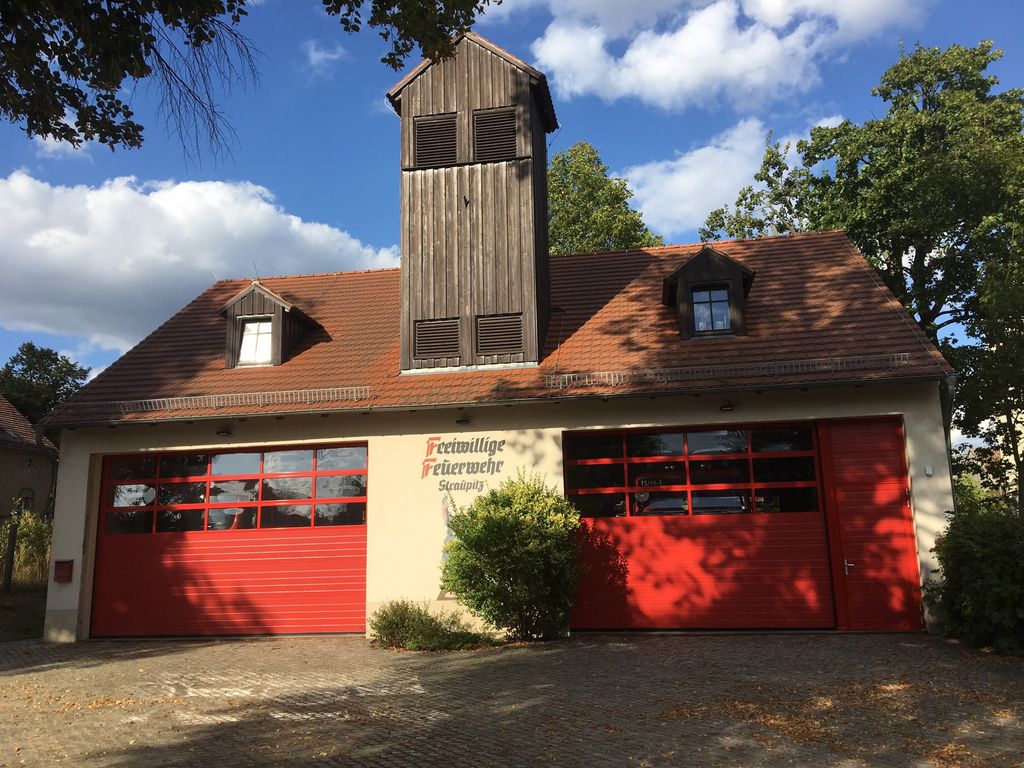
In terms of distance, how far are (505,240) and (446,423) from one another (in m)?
3.68

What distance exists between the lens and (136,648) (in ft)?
37.6

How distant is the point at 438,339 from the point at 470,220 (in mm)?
2341

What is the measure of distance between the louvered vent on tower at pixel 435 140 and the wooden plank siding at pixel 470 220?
0.36 feet

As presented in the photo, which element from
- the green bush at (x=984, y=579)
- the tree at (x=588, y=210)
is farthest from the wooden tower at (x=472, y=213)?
the tree at (x=588, y=210)

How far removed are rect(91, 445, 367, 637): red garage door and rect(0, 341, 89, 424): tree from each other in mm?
26102

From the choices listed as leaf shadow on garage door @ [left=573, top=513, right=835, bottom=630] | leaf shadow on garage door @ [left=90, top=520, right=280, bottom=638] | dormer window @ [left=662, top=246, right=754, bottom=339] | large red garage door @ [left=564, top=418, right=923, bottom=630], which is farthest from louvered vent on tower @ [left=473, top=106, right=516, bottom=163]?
leaf shadow on garage door @ [left=90, top=520, right=280, bottom=638]

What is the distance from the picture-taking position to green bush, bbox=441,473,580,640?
10320mm

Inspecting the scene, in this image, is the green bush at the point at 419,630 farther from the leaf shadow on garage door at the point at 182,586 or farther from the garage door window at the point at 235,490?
the leaf shadow on garage door at the point at 182,586

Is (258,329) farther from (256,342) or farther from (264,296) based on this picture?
(264,296)

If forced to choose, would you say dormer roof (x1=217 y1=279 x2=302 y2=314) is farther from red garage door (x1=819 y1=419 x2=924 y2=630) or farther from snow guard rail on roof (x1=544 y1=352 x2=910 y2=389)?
red garage door (x1=819 y1=419 x2=924 y2=630)

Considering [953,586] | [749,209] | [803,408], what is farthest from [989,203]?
[953,586]

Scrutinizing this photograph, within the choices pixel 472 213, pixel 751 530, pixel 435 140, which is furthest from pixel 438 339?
pixel 751 530

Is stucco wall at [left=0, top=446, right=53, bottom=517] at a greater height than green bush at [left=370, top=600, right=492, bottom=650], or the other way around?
stucco wall at [left=0, top=446, right=53, bottom=517]

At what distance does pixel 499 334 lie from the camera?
13.0 m
